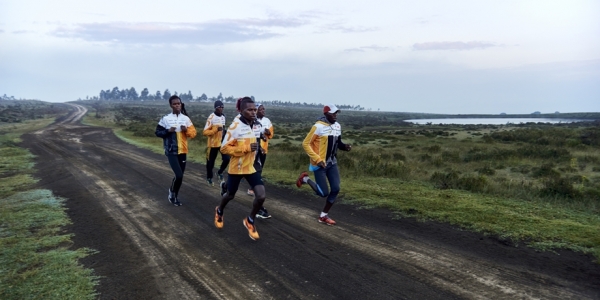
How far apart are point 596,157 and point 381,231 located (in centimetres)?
1723

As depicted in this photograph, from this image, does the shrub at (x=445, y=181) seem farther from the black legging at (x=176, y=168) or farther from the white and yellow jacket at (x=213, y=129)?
the black legging at (x=176, y=168)

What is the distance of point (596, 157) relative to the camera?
1842 centimetres

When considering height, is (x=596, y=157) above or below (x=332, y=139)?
below

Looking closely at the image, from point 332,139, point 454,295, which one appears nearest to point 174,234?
point 332,139

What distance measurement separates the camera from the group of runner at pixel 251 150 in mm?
5992

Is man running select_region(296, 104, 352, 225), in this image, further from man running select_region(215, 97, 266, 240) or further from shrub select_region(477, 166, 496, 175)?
shrub select_region(477, 166, 496, 175)

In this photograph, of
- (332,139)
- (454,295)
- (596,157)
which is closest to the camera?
(454,295)

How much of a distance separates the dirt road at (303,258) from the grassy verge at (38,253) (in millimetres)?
227

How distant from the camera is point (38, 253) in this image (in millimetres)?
5387

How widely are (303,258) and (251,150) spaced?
1.73 metres

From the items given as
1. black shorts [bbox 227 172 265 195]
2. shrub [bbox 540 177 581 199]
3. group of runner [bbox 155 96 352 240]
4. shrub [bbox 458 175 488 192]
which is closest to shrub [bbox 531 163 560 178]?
shrub [bbox 540 177 581 199]

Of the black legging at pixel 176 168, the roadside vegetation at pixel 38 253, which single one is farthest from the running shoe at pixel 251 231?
the black legging at pixel 176 168

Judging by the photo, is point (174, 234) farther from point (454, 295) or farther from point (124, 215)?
point (454, 295)

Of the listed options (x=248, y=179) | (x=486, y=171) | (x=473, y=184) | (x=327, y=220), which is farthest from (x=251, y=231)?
(x=486, y=171)
